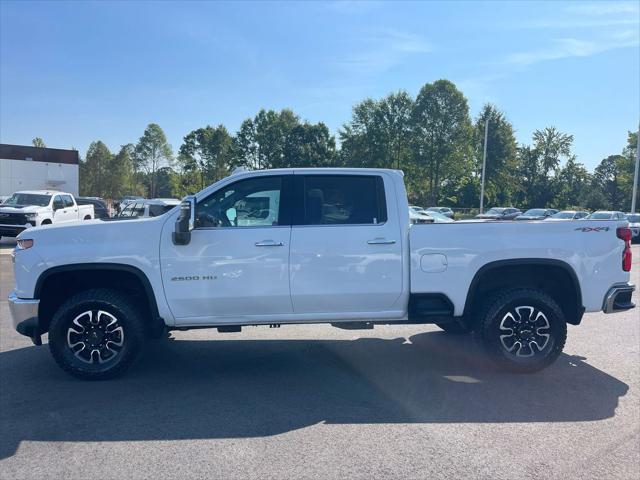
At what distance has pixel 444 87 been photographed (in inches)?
2128

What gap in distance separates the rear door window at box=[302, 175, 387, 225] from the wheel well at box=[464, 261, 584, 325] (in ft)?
4.22

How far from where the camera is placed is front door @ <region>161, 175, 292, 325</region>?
5.17 metres

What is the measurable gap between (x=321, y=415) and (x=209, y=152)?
2499 inches

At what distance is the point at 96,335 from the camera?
17.3ft

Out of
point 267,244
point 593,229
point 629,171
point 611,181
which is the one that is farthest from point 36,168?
point 611,181

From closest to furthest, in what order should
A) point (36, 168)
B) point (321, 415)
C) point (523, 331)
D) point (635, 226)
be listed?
point (321, 415)
point (523, 331)
point (635, 226)
point (36, 168)

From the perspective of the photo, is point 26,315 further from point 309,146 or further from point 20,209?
point 309,146

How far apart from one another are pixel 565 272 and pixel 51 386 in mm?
5287

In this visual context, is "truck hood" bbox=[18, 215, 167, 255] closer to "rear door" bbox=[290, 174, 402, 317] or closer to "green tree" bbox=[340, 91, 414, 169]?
"rear door" bbox=[290, 174, 402, 317]

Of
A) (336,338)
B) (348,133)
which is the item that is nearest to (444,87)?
(348,133)

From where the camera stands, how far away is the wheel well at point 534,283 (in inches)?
217

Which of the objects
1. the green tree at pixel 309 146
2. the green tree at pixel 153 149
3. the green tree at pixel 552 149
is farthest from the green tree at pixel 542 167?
the green tree at pixel 153 149

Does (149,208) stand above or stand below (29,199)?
below

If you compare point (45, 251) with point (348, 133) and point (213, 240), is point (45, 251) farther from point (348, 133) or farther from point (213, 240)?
point (348, 133)
